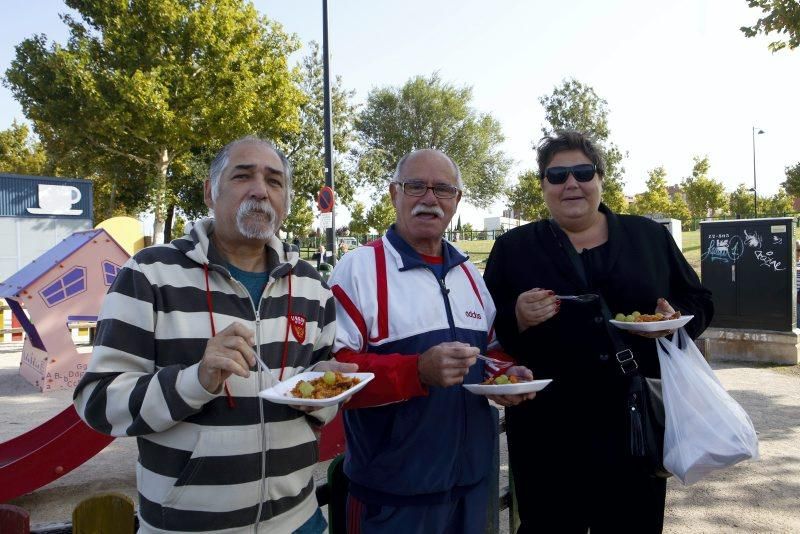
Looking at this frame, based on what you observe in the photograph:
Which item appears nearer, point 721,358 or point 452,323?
point 452,323

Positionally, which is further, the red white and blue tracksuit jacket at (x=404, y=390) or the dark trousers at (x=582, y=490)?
the dark trousers at (x=582, y=490)

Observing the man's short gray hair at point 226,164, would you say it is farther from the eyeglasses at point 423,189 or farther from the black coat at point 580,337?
the black coat at point 580,337

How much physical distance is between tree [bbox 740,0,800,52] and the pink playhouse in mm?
9534

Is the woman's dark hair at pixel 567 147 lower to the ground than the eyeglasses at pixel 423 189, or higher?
higher

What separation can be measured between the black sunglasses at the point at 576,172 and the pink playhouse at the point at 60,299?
25.1ft

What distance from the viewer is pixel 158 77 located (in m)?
20.2

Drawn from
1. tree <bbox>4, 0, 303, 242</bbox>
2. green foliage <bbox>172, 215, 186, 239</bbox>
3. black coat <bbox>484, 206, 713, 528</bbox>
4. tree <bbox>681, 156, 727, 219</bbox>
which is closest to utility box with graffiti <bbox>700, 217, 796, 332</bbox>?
black coat <bbox>484, 206, 713, 528</bbox>

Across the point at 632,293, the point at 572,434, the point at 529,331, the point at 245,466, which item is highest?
the point at 632,293

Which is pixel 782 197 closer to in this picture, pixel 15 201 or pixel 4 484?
pixel 15 201

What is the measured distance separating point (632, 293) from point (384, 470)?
129 cm

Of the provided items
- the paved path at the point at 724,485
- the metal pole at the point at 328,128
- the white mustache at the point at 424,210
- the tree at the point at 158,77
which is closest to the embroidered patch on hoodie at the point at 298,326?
the white mustache at the point at 424,210

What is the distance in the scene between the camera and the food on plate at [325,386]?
63.9 inches

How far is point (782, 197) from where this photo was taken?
51.8 meters

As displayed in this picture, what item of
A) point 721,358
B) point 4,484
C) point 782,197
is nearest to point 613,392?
point 4,484
